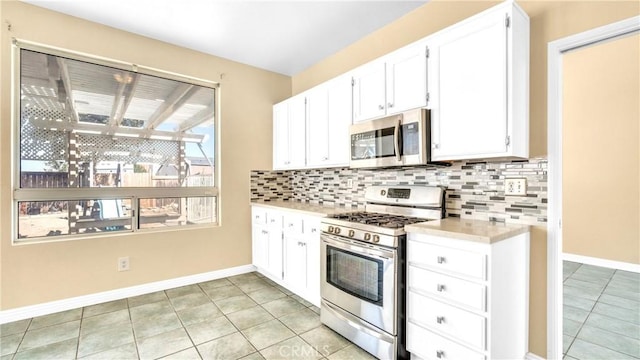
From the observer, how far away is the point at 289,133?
3.57 meters

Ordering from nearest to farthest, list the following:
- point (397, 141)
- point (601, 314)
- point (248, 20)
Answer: point (397, 141), point (601, 314), point (248, 20)

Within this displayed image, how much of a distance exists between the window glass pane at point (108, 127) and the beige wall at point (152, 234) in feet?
0.50

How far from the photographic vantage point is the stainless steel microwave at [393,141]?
2.05 meters

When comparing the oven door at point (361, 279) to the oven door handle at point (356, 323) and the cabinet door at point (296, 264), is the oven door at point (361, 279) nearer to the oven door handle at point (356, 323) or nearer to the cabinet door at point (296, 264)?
the oven door handle at point (356, 323)

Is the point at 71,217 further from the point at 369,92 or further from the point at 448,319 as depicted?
the point at 448,319

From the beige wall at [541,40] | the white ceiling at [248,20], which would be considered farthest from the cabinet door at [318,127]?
the beige wall at [541,40]

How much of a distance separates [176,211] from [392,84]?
2722mm

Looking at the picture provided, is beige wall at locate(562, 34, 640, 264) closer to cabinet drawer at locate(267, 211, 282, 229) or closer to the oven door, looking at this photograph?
the oven door

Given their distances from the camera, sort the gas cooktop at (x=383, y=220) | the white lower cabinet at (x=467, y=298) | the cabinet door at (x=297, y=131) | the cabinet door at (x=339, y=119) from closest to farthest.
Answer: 1. the white lower cabinet at (x=467, y=298)
2. the gas cooktop at (x=383, y=220)
3. the cabinet door at (x=339, y=119)
4. the cabinet door at (x=297, y=131)

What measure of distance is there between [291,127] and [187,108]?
126cm

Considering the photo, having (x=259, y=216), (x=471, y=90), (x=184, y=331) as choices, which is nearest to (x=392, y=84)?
(x=471, y=90)

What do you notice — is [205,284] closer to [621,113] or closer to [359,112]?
[359,112]

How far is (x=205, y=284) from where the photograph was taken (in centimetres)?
331

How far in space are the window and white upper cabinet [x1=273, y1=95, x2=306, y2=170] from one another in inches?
31.0
